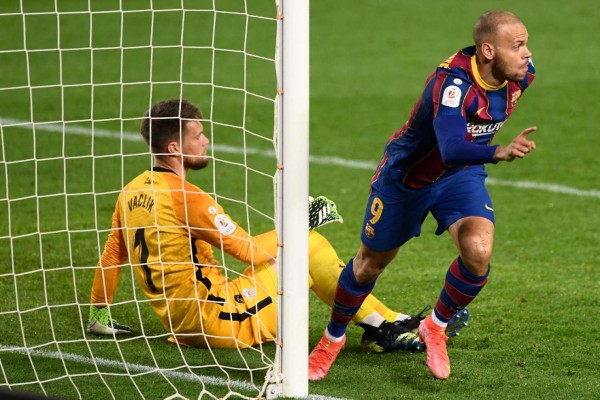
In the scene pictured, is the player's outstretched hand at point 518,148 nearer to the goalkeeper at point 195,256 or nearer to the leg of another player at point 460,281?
the leg of another player at point 460,281

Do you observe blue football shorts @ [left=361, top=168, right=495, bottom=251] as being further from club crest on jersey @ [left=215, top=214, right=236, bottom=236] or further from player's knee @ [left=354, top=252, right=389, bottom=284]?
club crest on jersey @ [left=215, top=214, right=236, bottom=236]

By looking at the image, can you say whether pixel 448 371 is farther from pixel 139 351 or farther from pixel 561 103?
pixel 561 103

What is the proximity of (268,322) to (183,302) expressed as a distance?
0.44 meters

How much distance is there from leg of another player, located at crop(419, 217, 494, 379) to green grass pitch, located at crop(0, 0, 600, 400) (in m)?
0.14

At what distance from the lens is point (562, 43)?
15.6 meters

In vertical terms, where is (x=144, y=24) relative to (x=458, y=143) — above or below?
below

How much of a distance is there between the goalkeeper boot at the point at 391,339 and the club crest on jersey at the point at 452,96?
4.52 feet

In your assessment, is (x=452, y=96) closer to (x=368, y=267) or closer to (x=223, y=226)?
(x=368, y=267)

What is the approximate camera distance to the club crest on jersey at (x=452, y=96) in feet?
15.9

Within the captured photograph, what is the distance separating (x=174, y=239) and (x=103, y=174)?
14.9ft

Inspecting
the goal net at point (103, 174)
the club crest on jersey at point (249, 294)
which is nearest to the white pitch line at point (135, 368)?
the goal net at point (103, 174)

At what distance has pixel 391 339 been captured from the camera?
568cm

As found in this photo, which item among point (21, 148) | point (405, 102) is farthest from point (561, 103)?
point (21, 148)

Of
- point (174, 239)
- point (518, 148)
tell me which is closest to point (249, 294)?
point (174, 239)
